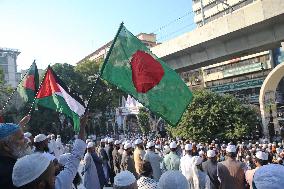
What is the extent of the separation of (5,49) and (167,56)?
3090 inches

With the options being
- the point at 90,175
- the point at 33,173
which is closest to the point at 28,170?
the point at 33,173

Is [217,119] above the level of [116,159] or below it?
above

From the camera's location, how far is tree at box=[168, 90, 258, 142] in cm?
1925

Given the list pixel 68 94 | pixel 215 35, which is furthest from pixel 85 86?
pixel 68 94

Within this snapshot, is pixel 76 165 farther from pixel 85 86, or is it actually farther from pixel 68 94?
pixel 85 86

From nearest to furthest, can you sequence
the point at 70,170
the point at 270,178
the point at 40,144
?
the point at 270,178
the point at 70,170
the point at 40,144

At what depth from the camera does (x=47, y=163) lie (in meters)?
2.36

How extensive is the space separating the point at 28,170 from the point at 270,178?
133cm

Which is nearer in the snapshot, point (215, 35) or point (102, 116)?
point (215, 35)

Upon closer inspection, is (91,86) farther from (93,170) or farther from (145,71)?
(145,71)

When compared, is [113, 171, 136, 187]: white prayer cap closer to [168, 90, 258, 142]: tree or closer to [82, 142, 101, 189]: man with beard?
[82, 142, 101, 189]: man with beard

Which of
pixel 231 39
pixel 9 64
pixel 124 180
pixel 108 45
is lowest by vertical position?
pixel 124 180

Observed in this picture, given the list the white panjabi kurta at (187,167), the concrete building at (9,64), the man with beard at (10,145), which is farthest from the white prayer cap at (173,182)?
the concrete building at (9,64)

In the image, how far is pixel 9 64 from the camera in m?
91.6
